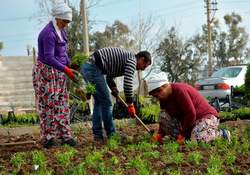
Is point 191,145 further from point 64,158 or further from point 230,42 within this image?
point 230,42

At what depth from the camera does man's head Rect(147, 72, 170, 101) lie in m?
5.81

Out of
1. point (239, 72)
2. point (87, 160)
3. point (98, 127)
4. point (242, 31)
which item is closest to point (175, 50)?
point (242, 31)

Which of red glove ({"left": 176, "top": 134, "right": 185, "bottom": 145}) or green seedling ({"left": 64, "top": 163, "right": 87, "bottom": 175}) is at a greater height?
green seedling ({"left": 64, "top": 163, "right": 87, "bottom": 175})

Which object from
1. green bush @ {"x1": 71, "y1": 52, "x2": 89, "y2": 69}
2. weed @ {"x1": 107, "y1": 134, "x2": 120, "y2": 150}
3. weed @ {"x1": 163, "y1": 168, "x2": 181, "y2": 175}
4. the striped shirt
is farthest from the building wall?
weed @ {"x1": 163, "y1": 168, "x2": 181, "y2": 175}

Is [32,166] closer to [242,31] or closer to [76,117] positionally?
[76,117]

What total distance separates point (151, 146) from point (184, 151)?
1.36 feet

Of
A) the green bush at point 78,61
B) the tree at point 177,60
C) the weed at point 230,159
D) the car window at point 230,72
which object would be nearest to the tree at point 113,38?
the tree at point 177,60

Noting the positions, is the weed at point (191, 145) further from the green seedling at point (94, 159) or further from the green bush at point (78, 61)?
the green bush at point (78, 61)

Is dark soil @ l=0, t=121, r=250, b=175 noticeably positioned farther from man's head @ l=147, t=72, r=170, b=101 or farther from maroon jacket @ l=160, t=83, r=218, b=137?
man's head @ l=147, t=72, r=170, b=101

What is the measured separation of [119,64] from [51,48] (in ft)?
3.13

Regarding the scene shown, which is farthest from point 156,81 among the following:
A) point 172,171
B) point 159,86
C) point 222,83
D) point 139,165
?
point 222,83

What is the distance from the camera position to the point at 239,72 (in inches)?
667

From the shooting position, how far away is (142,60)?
640 cm

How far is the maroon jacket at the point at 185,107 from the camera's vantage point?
5832 mm
